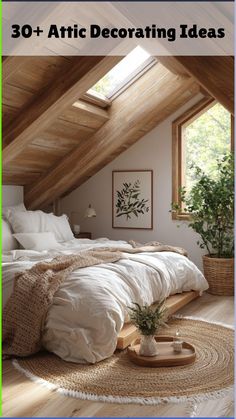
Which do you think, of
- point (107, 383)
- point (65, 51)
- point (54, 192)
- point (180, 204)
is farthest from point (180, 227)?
point (107, 383)

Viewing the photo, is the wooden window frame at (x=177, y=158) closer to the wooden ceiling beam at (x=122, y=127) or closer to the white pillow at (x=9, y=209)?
the wooden ceiling beam at (x=122, y=127)

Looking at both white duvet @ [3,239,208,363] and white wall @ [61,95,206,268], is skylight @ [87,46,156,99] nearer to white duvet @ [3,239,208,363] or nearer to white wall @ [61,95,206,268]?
white wall @ [61,95,206,268]

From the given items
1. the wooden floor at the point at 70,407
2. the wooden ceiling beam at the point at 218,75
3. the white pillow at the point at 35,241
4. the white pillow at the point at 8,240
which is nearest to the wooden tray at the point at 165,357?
the wooden floor at the point at 70,407

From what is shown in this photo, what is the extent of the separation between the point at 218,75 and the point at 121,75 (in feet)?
10.2

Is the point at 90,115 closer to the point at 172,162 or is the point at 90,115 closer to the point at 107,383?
the point at 172,162

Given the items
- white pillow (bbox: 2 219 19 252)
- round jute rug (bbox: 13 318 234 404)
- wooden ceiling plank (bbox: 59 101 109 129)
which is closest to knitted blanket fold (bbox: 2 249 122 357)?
round jute rug (bbox: 13 318 234 404)

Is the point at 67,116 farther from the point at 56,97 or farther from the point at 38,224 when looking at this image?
the point at 38,224

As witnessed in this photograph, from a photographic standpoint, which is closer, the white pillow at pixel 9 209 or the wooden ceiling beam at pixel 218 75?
the wooden ceiling beam at pixel 218 75

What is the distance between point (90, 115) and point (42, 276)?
7.90ft

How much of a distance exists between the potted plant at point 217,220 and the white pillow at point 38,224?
1.50 m

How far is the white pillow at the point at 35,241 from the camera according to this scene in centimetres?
478

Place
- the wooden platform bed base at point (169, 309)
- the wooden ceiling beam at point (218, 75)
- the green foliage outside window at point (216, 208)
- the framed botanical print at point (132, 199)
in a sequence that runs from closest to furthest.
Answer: the wooden ceiling beam at point (218, 75) → the wooden platform bed base at point (169, 309) → the green foliage outside window at point (216, 208) → the framed botanical print at point (132, 199)

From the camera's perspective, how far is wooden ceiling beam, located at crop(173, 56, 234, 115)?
7.30 ft

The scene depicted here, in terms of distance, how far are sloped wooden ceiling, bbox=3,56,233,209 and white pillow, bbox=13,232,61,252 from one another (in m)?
0.81
